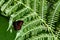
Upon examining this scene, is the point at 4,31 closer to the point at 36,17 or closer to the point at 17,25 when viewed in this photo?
the point at 17,25

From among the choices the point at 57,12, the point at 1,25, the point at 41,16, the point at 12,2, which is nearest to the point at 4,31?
the point at 1,25

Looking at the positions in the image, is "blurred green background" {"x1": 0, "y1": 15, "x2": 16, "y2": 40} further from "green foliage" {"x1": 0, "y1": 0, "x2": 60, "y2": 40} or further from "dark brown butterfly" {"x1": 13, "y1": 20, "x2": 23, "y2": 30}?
"green foliage" {"x1": 0, "y1": 0, "x2": 60, "y2": 40}

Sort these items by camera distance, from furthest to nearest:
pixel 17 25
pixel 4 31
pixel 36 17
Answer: pixel 4 31
pixel 17 25
pixel 36 17

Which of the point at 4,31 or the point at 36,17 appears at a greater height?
the point at 36,17

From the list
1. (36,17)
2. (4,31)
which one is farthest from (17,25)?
(36,17)

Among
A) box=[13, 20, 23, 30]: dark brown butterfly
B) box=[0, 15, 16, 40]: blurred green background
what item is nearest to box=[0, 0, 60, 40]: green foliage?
box=[13, 20, 23, 30]: dark brown butterfly

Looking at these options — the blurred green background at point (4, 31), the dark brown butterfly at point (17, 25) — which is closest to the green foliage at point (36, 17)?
the dark brown butterfly at point (17, 25)

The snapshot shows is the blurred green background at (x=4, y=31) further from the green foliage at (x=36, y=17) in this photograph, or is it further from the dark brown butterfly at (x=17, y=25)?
the green foliage at (x=36, y=17)

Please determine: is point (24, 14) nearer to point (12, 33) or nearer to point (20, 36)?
point (20, 36)
